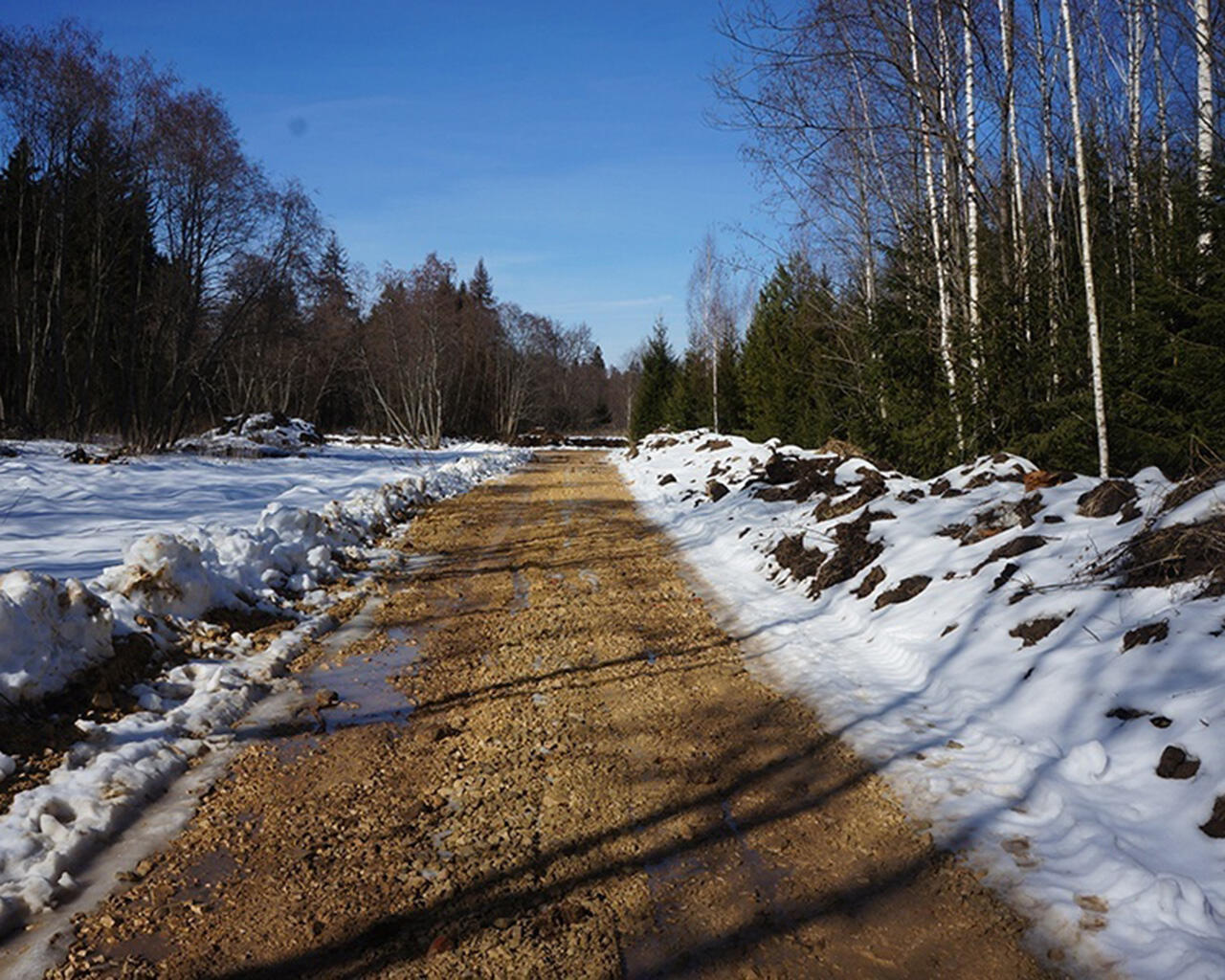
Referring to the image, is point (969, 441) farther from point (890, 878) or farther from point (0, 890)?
point (0, 890)

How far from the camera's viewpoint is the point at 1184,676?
4.01 metres

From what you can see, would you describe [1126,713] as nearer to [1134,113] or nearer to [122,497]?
[122,497]

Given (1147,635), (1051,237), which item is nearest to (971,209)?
(1051,237)

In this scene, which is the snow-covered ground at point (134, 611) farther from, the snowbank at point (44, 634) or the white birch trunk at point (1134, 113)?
the white birch trunk at point (1134, 113)

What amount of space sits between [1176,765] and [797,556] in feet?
17.5

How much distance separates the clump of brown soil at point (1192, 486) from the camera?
5598 millimetres

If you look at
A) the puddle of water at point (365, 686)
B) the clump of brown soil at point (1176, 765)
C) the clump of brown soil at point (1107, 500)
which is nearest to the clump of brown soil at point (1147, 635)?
the clump of brown soil at point (1176, 765)

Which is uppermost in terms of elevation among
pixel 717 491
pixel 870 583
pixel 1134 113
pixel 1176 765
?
pixel 1134 113

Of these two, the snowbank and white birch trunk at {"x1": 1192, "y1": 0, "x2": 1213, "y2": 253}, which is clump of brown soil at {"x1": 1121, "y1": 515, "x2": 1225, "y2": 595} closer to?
the snowbank

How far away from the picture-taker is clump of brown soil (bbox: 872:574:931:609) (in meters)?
6.80

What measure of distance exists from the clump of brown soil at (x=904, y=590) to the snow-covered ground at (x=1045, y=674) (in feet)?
0.06

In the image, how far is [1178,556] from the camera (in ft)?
16.2

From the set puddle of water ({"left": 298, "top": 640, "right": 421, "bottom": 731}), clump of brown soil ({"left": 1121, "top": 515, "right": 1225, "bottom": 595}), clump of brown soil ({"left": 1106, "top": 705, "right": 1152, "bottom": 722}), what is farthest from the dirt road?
clump of brown soil ({"left": 1121, "top": 515, "right": 1225, "bottom": 595})

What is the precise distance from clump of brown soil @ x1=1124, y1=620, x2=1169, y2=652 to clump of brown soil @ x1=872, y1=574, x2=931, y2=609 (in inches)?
90.8
